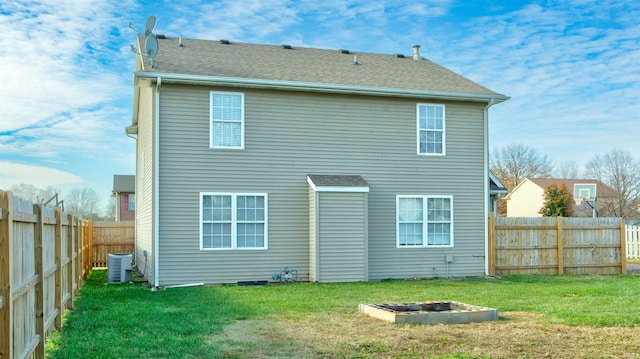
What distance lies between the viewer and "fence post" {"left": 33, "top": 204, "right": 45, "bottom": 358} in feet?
21.4

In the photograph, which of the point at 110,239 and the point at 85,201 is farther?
the point at 85,201

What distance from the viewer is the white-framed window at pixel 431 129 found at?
17.3 m

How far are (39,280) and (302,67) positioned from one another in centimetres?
1196

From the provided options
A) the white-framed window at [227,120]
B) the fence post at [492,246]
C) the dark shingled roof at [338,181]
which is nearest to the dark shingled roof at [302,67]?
the white-framed window at [227,120]

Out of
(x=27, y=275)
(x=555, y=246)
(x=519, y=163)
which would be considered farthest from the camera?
(x=519, y=163)

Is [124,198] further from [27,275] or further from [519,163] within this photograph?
[27,275]

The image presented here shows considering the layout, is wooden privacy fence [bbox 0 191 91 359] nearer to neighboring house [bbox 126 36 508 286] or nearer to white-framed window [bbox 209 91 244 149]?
neighboring house [bbox 126 36 508 286]

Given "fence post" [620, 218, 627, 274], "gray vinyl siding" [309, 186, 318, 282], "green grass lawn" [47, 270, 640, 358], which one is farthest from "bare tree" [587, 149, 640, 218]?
"gray vinyl siding" [309, 186, 318, 282]

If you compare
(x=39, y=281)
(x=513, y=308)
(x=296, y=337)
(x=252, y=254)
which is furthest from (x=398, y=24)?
(x=39, y=281)

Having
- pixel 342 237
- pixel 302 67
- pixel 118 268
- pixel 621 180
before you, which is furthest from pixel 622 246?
pixel 621 180

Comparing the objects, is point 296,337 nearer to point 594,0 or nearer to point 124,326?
point 124,326

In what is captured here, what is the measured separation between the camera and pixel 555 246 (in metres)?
18.5

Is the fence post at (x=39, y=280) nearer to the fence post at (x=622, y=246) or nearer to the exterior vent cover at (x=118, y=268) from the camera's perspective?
the exterior vent cover at (x=118, y=268)

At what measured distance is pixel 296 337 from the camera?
830 cm
